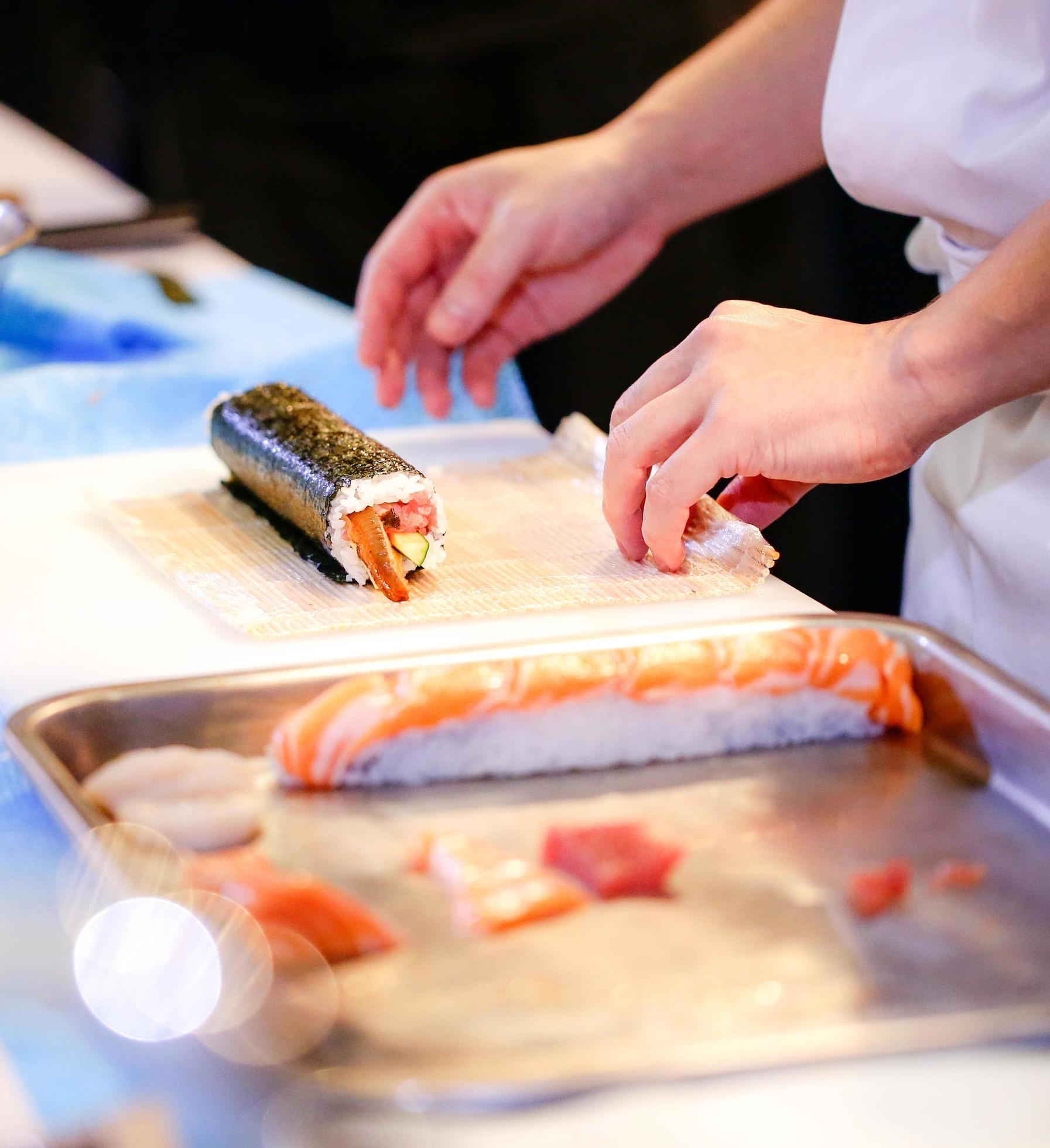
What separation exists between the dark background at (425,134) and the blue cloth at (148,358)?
1.28 metres

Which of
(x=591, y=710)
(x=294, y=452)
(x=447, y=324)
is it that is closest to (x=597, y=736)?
(x=591, y=710)

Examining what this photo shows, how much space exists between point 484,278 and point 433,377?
0.52ft

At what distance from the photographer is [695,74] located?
5.77 ft

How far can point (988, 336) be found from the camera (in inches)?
40.9

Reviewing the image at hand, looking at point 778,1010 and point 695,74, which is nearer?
point 778,1010

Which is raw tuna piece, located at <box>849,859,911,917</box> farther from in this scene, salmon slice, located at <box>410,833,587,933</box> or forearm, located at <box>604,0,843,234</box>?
forearm, located at <box>604,0,843,234</box>

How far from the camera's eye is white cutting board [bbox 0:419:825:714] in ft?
3.62

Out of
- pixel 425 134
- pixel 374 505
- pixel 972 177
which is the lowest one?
pixel 425 134

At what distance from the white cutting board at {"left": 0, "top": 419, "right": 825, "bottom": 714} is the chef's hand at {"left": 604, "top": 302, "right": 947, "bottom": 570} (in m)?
0.11

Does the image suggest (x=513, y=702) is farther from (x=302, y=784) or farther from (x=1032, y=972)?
(x=1032, y=972)

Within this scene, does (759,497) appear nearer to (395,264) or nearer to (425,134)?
(395,264)

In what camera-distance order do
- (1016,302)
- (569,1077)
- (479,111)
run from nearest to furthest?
(569,1077)
(1016,302)
(479,111)

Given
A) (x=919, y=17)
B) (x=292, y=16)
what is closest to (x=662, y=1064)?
(x=919, y=17)

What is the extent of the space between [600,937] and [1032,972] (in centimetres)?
21
